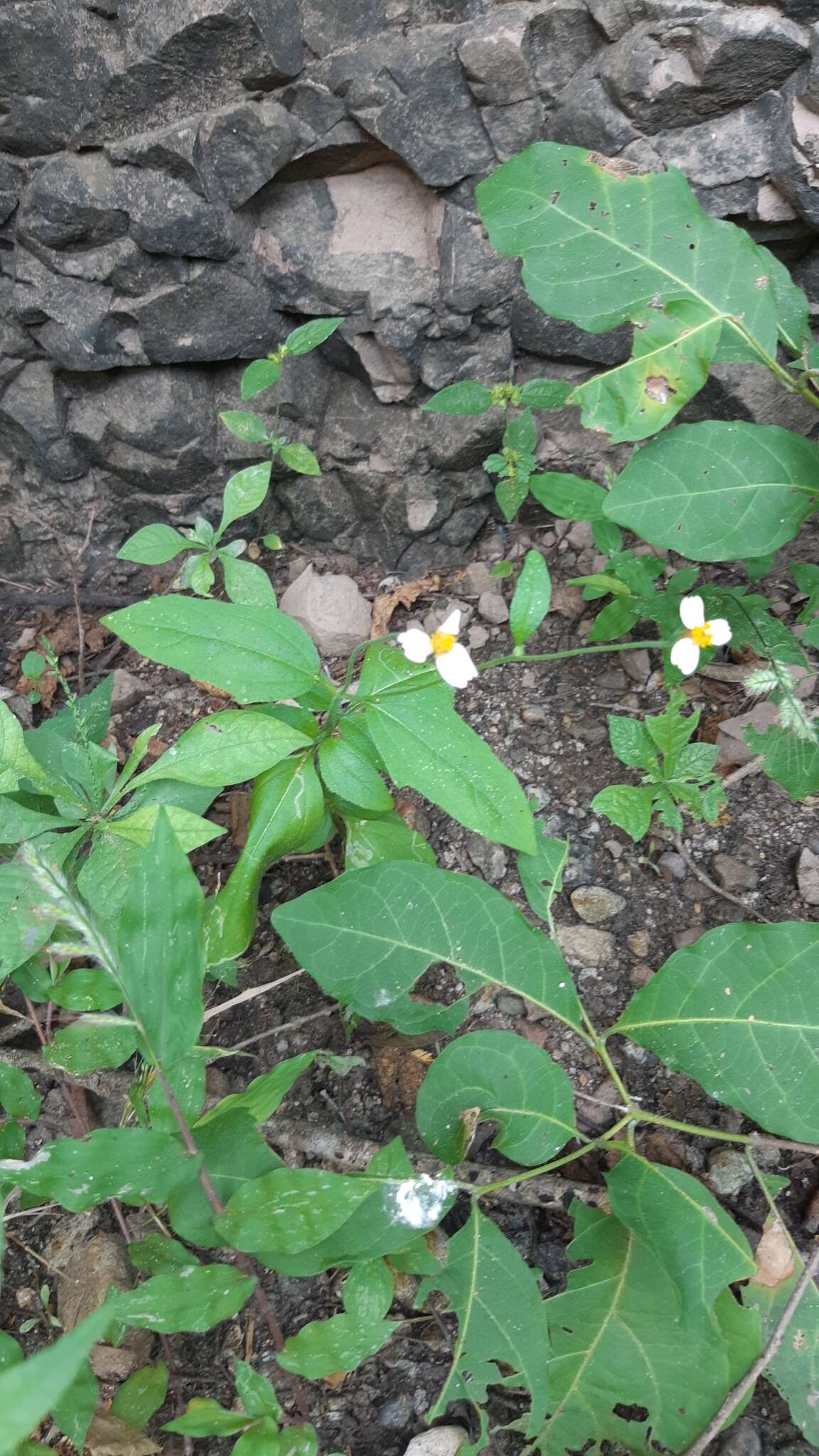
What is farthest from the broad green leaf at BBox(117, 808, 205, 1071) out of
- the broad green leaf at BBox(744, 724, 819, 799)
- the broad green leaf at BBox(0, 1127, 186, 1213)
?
the broad green leaf at BBox(744, 724, 819, 799)

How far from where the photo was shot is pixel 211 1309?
118 cm

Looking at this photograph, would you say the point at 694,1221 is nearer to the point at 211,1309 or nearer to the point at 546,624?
the point at 211,1309

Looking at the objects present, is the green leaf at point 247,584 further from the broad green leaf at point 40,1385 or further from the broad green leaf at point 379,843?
the broad green leaf at point 40,1385

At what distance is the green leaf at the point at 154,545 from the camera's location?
2221 mm

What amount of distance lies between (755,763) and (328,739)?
98cm

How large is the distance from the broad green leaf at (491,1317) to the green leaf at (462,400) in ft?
5.63

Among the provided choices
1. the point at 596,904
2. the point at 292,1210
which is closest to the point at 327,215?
the point at 596,904

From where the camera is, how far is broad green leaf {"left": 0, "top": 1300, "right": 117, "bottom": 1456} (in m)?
0.61

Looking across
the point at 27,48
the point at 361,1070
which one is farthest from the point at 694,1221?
the point at 27,48

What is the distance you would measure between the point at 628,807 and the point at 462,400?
1.07m

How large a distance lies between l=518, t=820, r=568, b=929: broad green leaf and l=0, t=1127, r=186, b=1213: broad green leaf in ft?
2.57

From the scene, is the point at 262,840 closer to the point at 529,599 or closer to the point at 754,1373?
the point at 529,599

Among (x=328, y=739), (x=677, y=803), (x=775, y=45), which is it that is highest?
(x=775, y=45)

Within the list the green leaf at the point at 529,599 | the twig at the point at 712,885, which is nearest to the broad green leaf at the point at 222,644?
the green leaf at the point at 529,599
